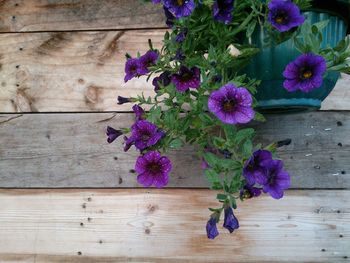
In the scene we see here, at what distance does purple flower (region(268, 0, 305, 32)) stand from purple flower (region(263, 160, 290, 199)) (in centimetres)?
23

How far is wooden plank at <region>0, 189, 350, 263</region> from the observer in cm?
115

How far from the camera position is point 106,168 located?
1.21 meters

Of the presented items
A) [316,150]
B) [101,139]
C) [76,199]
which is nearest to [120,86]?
[101,139]

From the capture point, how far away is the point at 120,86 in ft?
4.02

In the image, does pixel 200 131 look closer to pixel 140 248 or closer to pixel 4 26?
pixel 140 248

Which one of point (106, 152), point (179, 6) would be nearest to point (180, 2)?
point (179, 6)

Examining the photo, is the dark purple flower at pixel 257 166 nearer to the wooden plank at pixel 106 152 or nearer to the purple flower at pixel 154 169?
the purple flower at pixel 154 169

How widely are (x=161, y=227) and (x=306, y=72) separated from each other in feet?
1.92

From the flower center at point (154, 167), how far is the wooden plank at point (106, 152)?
1.04 feet

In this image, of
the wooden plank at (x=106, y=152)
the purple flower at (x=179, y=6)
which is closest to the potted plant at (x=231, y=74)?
the purple flower at (x=179, y=6)

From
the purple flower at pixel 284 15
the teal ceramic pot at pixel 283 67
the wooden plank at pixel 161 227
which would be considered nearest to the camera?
the purple flower at pixel 284 15

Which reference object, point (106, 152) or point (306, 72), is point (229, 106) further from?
point (106, 152)

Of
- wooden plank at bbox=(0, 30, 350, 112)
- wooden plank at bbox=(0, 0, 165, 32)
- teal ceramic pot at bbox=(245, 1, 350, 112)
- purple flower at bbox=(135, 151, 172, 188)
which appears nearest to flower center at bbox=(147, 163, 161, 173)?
purple flower at bbox=(135, 151, 172, 188)

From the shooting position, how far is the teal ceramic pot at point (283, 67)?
2.88ft
